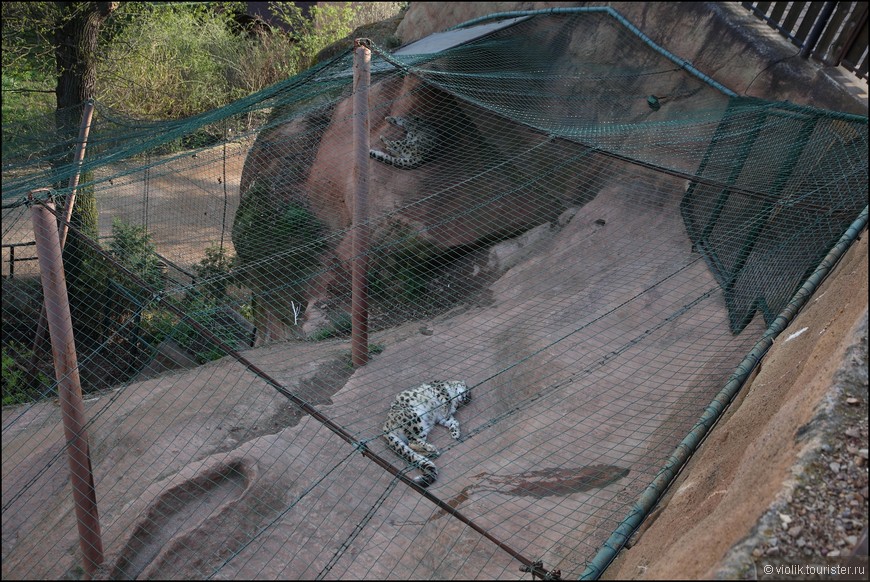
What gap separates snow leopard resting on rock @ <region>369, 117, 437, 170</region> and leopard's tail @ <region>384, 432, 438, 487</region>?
10.9 feet

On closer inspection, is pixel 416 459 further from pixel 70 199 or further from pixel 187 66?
pixel 187 66

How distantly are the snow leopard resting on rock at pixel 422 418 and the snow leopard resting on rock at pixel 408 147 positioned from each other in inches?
113

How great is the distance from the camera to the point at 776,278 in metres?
3.80

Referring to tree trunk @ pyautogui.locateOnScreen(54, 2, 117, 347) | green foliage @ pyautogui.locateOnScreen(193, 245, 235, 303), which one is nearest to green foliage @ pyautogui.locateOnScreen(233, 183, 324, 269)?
green foliage @ pyautogui.locateOnScreen(193, 245, 235, 303)

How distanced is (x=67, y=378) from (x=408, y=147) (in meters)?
4.26

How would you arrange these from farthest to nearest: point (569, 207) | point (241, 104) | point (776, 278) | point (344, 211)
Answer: point (344, 211)
point (569, 207)
point (241, 104)
point (776, 278)

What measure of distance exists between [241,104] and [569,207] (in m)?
2.96

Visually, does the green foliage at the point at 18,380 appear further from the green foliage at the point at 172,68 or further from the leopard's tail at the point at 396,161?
the green foliage at the point at 172,68

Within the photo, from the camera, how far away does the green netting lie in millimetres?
3221

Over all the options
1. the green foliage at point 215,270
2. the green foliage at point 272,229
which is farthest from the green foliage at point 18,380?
the green foliage at point 272,229

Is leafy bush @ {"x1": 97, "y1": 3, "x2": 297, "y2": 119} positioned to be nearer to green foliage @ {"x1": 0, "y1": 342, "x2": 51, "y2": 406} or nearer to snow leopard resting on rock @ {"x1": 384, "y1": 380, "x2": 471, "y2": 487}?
green foliage @ {"x1": 0, "y1": 342, "x2": 51, "y2": 406}

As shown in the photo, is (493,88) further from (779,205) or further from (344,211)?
(779,205)

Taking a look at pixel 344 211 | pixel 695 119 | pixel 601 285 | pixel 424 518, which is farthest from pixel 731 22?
pixel 424 518

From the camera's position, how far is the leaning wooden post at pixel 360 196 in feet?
14.5
